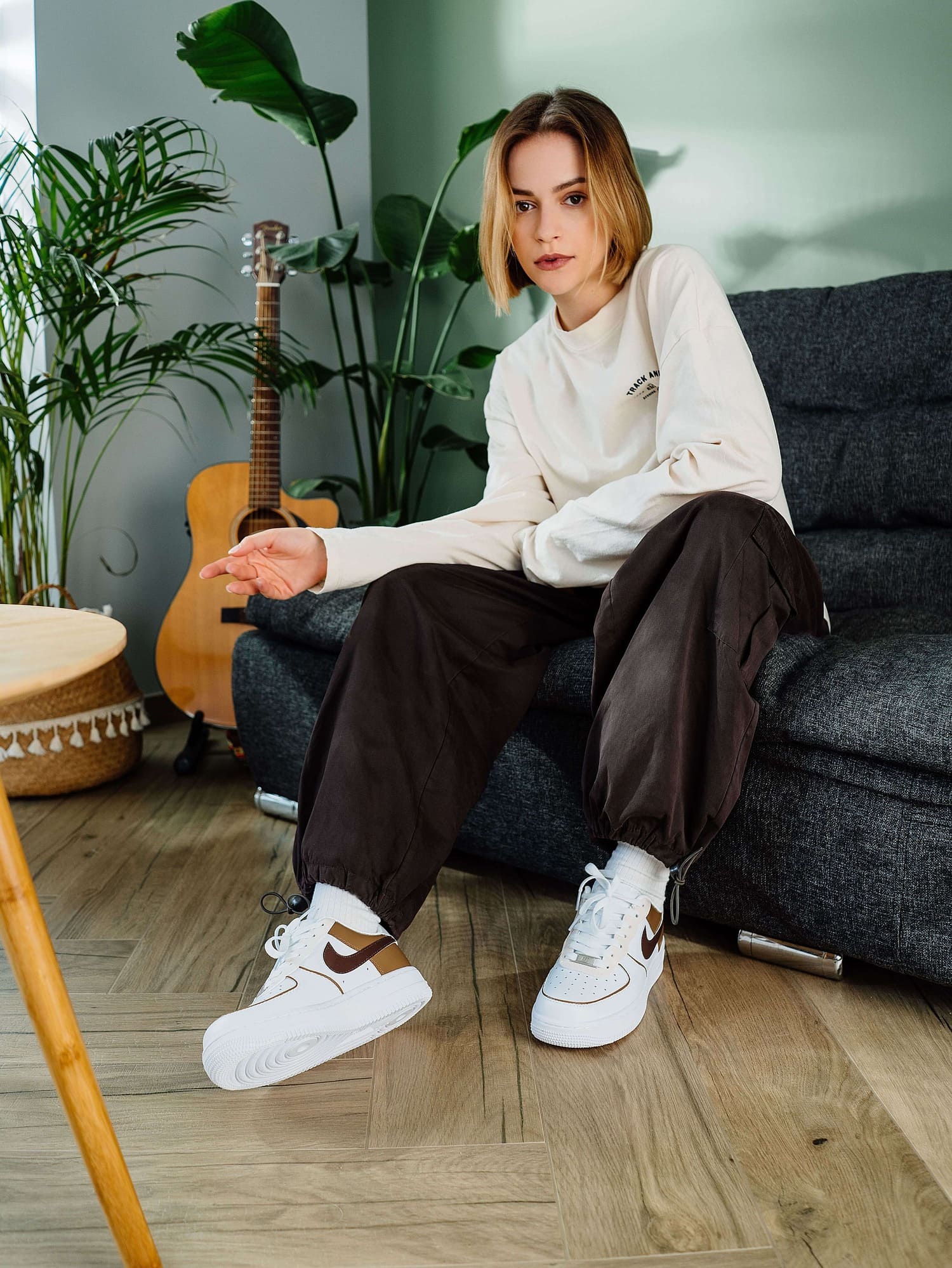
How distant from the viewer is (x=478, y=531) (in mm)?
1333

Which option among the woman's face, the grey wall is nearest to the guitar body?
the grey wall

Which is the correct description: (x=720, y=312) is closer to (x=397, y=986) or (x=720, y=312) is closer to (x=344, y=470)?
(x=397, y=986)

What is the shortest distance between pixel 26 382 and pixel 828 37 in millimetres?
1550

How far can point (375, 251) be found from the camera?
8.89 ft

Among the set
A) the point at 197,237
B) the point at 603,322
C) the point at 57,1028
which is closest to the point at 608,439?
the point at 603,322

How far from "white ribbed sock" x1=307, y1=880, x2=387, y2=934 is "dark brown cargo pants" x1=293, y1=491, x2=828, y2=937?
0.04 feet

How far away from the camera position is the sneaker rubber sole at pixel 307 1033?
92cm

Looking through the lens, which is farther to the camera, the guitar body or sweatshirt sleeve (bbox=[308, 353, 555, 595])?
the guitar body

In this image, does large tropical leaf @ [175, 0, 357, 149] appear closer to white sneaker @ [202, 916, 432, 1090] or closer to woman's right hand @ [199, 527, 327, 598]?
woman's right hand @ [199, 527, 327, 598]

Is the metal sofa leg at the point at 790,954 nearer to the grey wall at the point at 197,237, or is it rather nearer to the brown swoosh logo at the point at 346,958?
the brown swoosh logo at the point at 346,958

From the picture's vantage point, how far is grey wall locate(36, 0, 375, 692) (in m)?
2.14

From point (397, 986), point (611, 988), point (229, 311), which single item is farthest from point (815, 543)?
point (229, 311)

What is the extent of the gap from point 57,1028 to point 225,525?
5.06ft

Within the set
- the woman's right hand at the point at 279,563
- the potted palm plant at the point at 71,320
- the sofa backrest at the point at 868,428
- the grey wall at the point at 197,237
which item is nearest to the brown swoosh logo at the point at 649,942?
the woman's right hand at the point at 279,563
